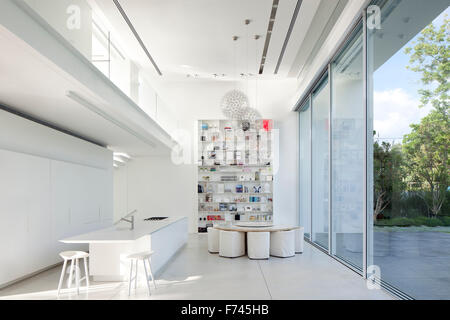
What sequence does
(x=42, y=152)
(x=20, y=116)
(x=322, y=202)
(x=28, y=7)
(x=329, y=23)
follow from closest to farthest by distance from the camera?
(x=28, y=7) → (x=20, y=116) → (x=42, y=152) → (x=329, y=23) → (x=322, y=202)

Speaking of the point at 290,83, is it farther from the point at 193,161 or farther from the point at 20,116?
the point at 20,116

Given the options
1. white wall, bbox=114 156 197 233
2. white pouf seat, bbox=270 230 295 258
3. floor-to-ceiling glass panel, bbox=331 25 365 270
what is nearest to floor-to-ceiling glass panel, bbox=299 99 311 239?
white pouf seat, bbox=270 230 295 258

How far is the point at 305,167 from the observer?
11016 millimetres

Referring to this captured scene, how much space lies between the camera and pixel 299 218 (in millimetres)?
11875

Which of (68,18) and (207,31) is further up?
(207,31)

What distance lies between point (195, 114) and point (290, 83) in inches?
135

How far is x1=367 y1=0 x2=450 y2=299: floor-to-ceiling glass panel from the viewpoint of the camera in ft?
11.8

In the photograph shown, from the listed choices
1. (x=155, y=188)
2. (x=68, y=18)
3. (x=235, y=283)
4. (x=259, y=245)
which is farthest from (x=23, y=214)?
(x=155, y=188)

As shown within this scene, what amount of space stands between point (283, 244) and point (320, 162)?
7.81ft

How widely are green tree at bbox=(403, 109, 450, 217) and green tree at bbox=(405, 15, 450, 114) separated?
0.52ft

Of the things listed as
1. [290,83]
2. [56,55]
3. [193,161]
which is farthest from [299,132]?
[56,55]

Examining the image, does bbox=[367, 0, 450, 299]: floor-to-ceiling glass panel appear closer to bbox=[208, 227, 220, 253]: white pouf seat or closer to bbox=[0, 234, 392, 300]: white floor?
bbox=[0, 234, 392, 300]: white floor

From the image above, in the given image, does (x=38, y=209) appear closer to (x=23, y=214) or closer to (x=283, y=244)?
(x=23, y=214)

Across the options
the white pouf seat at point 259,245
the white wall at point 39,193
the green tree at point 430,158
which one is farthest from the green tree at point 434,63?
the white wall at point 39,193
